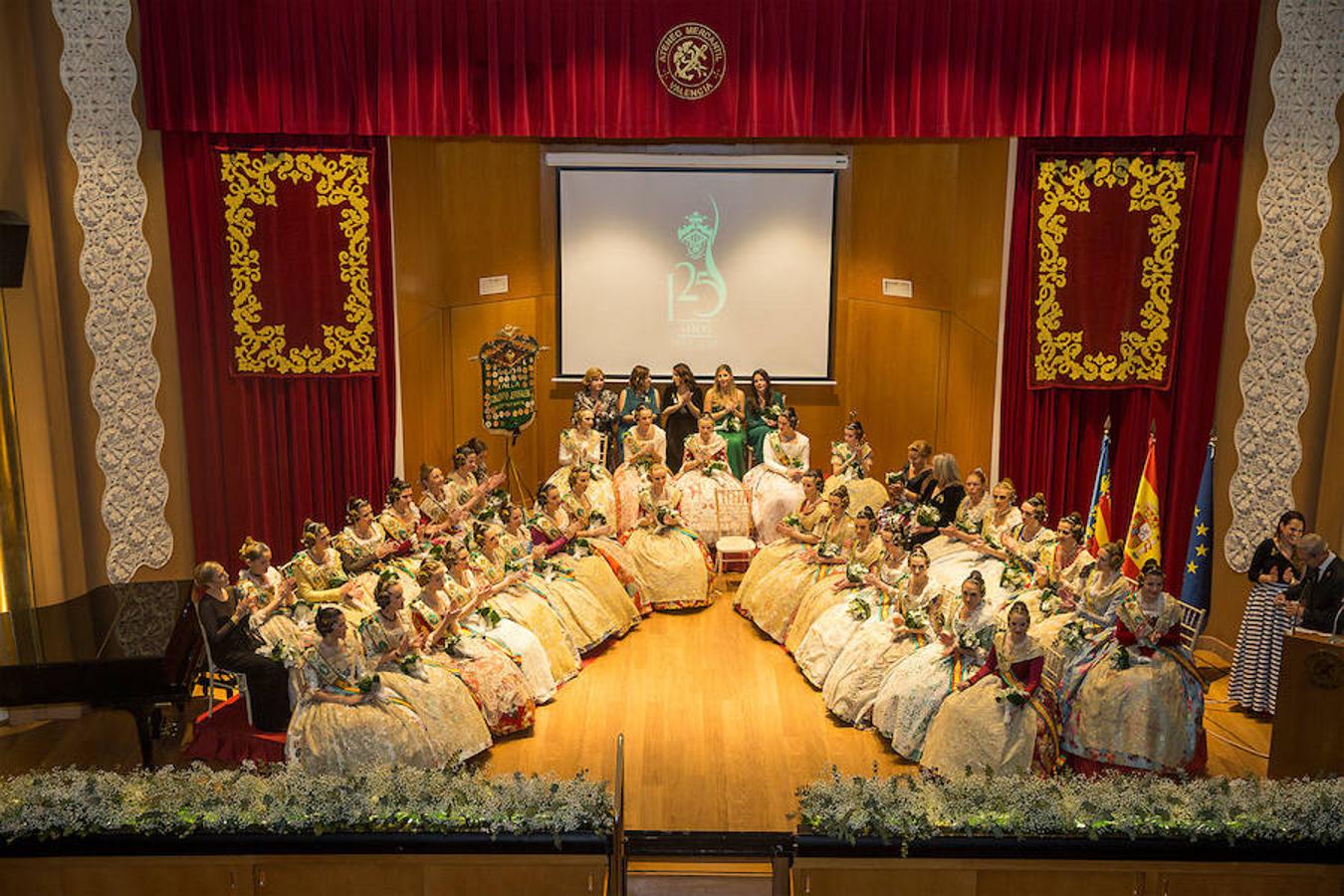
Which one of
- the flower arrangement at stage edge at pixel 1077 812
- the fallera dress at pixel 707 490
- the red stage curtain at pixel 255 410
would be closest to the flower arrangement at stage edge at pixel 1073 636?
the flower arrangement at stage edge at pixel 1077 812

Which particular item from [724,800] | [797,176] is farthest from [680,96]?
[724,800]

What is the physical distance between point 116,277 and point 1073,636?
7.08 metres

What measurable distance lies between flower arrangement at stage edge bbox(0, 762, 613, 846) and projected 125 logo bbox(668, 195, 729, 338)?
23.8ft

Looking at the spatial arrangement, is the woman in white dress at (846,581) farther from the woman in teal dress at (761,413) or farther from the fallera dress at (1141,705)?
the woman in teal dress at (761,413)

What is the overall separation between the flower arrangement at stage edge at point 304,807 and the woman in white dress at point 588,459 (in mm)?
4921

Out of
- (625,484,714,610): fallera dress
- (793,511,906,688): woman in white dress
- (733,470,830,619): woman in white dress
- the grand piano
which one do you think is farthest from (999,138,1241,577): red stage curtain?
→ the grand piano

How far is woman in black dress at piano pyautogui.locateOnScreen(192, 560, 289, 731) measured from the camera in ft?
23.0

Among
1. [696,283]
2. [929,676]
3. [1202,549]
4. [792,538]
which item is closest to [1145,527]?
[1202,549]

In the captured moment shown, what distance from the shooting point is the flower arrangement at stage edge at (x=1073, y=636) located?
7383 mm

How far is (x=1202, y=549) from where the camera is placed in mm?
8766

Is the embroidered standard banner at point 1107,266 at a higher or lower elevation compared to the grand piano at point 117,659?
higher

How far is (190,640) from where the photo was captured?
7.47 metres

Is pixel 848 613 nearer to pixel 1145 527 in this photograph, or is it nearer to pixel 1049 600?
pixel 1049 600

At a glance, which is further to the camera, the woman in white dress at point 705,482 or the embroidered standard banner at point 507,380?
the embroidered standard banner at point 507,380
